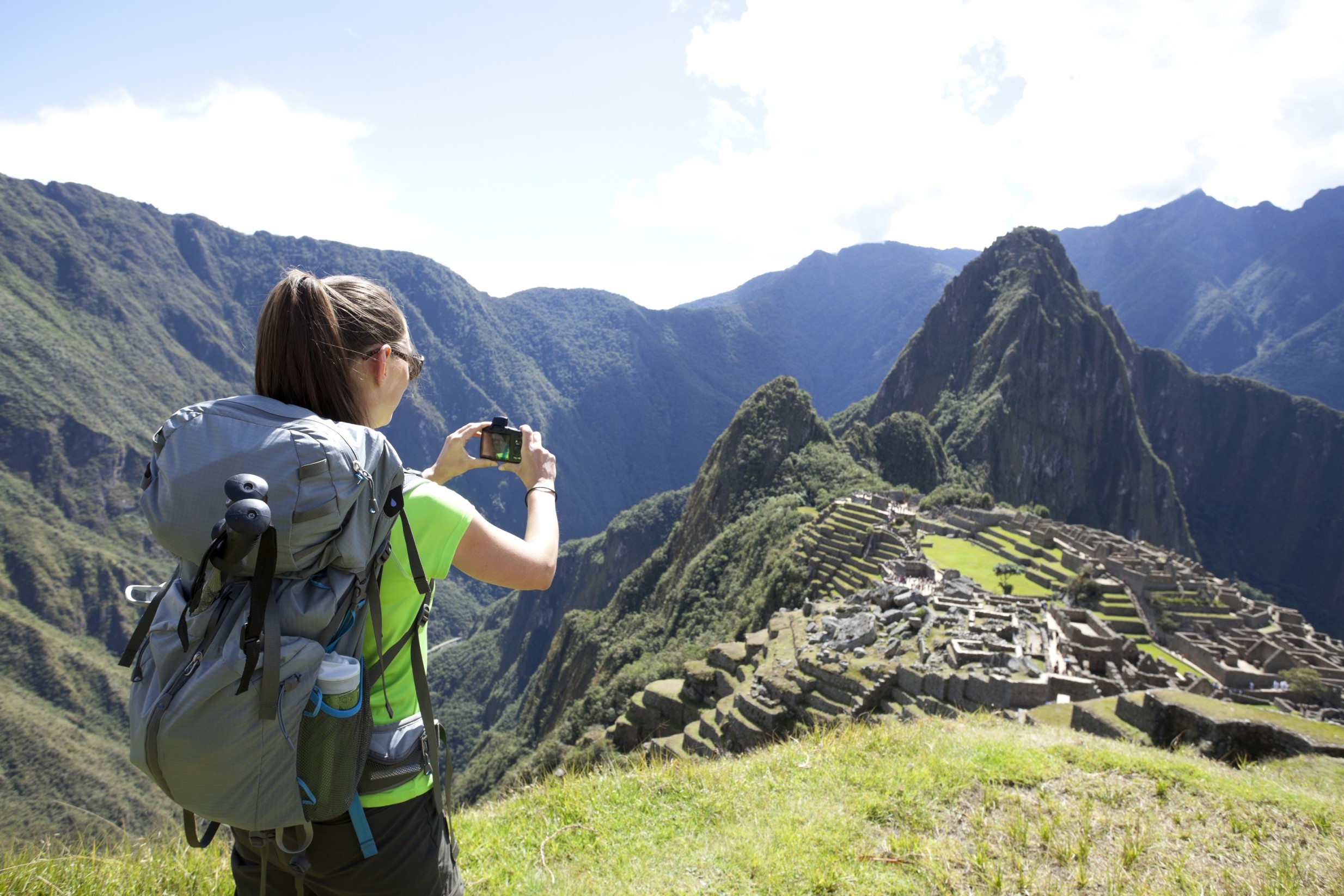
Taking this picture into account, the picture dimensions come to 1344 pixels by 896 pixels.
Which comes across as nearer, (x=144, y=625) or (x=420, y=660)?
(x=144, y=625)

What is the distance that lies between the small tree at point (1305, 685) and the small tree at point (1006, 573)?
9.99 meters

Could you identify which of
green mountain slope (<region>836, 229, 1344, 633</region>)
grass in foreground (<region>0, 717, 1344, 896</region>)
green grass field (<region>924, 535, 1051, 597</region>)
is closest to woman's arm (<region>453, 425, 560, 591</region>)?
grass in foreground (<region>0, 717, 1344, 896</region>)

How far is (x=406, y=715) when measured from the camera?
220cm

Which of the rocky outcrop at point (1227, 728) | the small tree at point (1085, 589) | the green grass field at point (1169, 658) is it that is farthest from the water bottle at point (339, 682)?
the small tree at point (1085, 589)

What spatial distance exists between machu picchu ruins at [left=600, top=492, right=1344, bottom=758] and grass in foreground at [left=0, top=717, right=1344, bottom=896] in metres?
2.52

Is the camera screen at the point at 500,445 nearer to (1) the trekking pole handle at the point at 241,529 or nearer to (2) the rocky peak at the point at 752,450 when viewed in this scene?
(1) the trekking pole handle at the point at 241,529

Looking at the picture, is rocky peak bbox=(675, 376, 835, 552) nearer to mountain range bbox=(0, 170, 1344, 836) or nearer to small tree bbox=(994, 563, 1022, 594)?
mountain range bbox=(0, 170, 1344, 836)

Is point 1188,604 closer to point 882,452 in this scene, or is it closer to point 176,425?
point 176,425

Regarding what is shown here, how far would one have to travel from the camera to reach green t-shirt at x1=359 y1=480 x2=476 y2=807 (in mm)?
2086

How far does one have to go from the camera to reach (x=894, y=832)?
4387mm

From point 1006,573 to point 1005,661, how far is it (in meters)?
24.1

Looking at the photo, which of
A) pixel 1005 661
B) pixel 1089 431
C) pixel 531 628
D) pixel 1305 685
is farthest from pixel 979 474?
pixel 1005 661

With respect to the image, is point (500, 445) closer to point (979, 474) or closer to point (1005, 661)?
point (1005, 661)

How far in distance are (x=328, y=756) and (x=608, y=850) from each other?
3.36 metres
